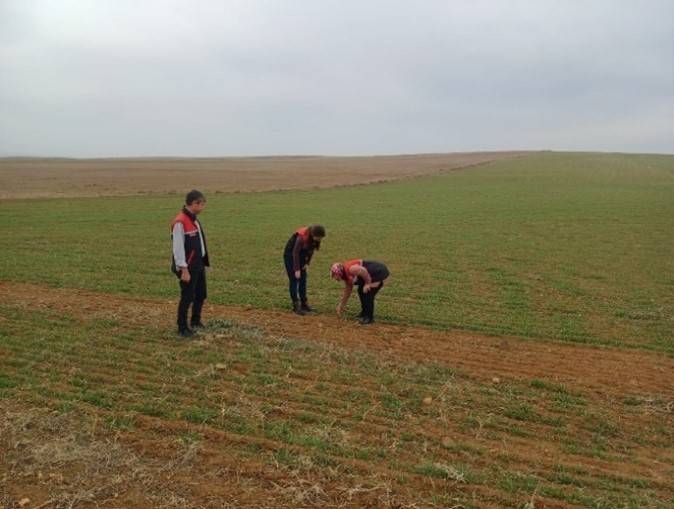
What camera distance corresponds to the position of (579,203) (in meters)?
32.1

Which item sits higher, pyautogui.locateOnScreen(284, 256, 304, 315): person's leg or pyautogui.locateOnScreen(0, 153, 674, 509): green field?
pyautogui.locateOnScreen(284, 256, 304, 315): person's leg

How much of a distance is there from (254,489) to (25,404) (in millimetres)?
2839

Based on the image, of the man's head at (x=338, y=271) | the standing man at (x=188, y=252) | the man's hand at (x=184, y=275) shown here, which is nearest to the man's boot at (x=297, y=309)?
the man's head at (x=338, y=271)

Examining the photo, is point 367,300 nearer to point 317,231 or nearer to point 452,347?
point 317,231

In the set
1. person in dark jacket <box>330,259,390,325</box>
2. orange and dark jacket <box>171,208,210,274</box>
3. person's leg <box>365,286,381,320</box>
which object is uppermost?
orange and dark jacket <box>171,208,210,274</box>

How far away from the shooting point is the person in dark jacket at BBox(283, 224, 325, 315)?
30.0 ft

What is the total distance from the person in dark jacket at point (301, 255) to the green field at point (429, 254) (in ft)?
2.02

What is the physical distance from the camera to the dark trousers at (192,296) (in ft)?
25.7

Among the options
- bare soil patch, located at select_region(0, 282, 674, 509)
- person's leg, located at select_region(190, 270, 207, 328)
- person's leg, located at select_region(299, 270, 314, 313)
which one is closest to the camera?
bare soil patch, located at select_region(0, 282, 674, 509)

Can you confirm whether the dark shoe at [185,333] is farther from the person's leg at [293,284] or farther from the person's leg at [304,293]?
the person's leg at [304,293]

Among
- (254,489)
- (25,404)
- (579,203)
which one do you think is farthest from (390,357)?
(579,203)

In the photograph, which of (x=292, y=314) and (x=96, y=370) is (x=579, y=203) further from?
(x=96, y=370)

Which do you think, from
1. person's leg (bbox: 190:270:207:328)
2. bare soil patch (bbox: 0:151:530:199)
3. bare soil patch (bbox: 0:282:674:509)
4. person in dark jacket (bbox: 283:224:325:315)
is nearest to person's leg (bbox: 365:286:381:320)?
person in dark jacket (bbox: 283:224:325:315)

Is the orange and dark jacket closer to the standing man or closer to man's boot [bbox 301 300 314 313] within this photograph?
the standing man
